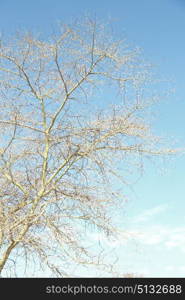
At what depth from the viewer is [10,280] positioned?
6.84 metres

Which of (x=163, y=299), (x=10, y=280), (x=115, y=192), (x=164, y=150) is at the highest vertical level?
(x=164, y=150)

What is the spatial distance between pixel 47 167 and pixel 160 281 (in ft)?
10.1

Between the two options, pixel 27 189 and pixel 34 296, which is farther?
pixel 27 189

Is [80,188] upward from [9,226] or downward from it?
upward

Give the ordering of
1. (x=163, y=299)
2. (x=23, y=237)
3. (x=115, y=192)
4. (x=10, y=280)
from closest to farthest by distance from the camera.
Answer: (x=163, y=299) < (x=10, y=280) < (x=23, y=237) < (x=115, y=192)

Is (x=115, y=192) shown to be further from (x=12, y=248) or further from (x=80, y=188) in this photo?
(x=12, y=248)

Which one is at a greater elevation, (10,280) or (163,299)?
(10,280)

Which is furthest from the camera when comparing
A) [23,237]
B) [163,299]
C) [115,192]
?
[115,192]

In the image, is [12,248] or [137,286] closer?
[137,286]

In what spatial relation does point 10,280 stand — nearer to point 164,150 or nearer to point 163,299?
point 163,299

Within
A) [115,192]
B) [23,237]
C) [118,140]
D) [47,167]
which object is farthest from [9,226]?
[118,140]

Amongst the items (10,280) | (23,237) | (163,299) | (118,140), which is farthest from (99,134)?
(163,299)

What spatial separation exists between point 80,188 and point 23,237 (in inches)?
52.5

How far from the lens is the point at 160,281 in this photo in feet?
19.2
